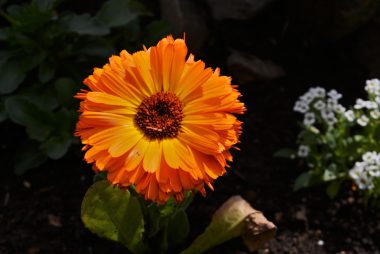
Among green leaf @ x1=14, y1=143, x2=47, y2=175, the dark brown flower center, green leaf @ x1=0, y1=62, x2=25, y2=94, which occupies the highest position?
the dark brown flower center

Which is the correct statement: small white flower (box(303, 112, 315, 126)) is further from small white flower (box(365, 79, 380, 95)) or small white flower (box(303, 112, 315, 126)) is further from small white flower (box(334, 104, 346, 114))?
small white flower (box(365, 79, 380, 95))

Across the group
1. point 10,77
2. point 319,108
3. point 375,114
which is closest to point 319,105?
point 319,108

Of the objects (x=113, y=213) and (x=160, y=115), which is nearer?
(x=160, y=115)

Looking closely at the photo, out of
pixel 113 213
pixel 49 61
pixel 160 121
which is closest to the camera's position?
pixel 160 121

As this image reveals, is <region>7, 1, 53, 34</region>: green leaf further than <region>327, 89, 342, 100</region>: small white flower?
No

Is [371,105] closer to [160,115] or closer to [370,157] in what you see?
[370,157]

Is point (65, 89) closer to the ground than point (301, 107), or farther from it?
closer to the ground

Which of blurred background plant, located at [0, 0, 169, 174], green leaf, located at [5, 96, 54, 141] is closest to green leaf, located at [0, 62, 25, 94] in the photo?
blurred background plant, located at [0, 0, 169, 174]

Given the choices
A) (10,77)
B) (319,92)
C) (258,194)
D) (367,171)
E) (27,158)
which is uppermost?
(319,92)
